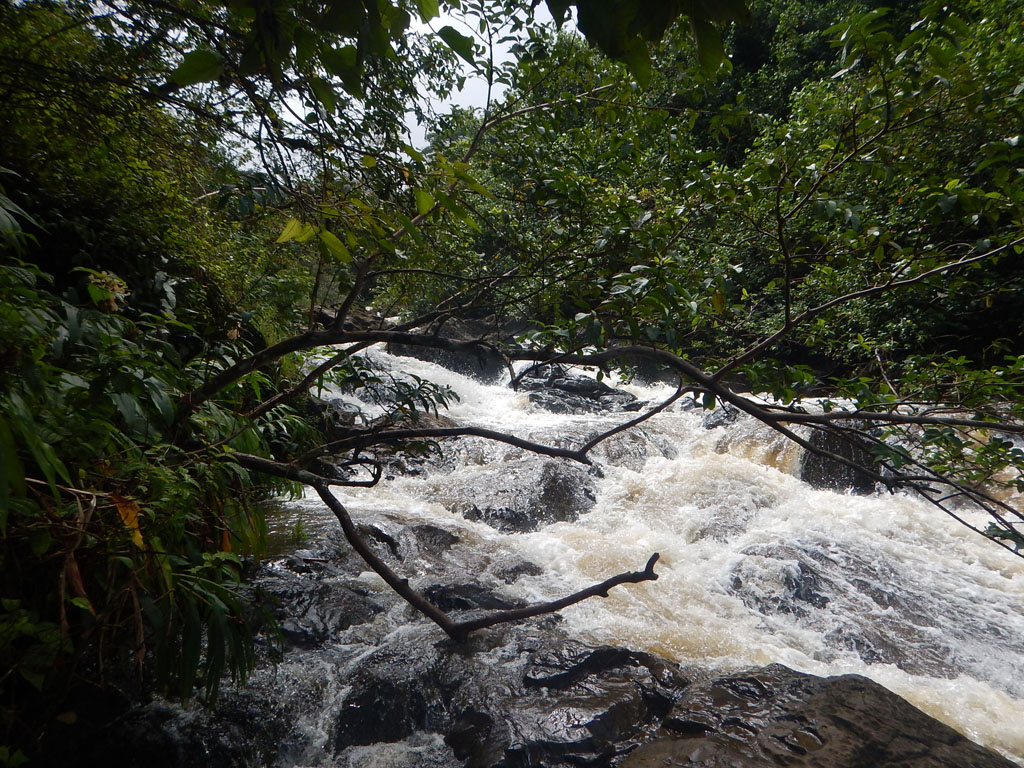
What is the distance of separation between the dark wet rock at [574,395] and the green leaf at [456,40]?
29.3 feet

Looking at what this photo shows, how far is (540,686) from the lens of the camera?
2.97 m

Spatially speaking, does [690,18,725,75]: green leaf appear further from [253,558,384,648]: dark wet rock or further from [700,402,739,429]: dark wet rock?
[700,402,739,429]: dark wet rock

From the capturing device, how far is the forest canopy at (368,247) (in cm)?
146

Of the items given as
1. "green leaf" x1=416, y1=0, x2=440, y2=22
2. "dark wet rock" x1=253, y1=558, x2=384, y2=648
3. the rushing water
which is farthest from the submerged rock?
"green leaf" x1=416, y1=0, x2=440, y2=22

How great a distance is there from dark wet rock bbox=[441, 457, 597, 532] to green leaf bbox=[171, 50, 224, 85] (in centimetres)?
529

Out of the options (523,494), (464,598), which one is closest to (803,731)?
(464,598)

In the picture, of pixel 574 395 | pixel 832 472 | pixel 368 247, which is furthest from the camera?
pixel 574 395

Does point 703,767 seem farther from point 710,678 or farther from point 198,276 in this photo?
point 198,276

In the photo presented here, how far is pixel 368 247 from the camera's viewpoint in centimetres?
202

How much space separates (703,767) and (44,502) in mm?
2667

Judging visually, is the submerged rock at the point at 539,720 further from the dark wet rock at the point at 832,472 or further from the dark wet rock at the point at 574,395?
the dark wet rock at the point at 574,395

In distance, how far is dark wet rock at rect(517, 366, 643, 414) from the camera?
33.0 ft

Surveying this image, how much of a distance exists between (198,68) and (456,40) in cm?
43

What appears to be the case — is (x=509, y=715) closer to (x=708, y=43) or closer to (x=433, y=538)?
(x=433, y=538)
